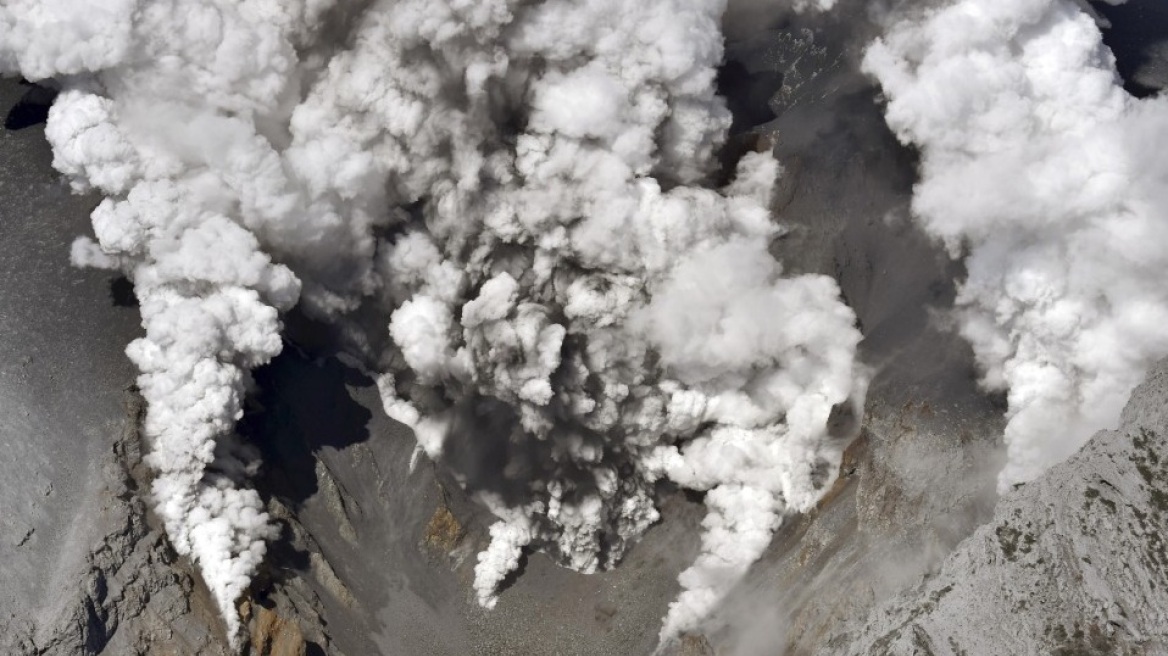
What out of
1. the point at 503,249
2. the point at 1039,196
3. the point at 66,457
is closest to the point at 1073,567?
the point at 1039,196

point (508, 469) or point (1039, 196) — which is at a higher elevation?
point (1039, 196)

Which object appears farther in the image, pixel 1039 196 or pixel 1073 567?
pixel 1039 196

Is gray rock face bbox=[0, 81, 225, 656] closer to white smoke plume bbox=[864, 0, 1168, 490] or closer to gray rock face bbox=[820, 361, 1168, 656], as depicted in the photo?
gray rock face bbox=[820, 361, 1168, 656]

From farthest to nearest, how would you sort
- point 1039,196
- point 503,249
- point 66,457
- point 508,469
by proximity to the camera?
point 503,249
point 508,469
point 1039,196
point 66,457

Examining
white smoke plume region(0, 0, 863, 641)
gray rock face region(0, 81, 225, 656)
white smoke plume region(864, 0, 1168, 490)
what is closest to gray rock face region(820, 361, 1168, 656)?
white smoke plume region(864, 0, 1168, 490)

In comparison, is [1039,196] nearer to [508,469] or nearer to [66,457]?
[508,469]

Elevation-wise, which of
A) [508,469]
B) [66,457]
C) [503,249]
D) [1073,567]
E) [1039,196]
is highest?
[1039,196]

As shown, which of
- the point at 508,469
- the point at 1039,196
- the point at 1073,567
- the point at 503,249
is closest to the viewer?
the point at 1073,567

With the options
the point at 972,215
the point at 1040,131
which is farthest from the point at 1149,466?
the point at 1040,131
